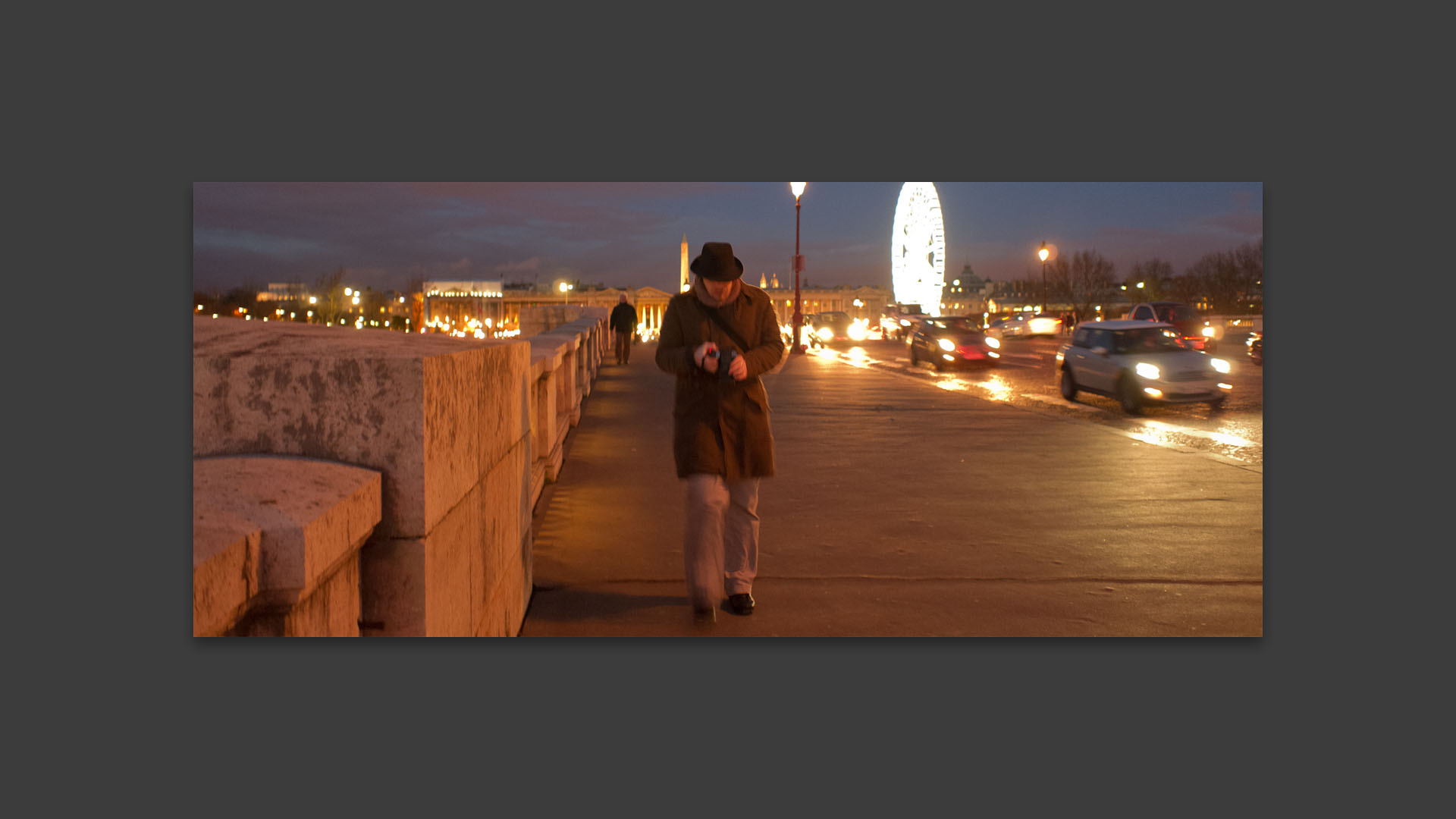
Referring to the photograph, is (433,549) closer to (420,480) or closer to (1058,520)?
(420,480)

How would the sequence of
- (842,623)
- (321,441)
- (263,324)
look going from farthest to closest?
1. (842,623)
2. (263,324)
3. (321,441)

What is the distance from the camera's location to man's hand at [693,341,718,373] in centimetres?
461

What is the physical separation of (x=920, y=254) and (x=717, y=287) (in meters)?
25.5

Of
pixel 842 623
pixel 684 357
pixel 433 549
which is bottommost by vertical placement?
pixel 842 623

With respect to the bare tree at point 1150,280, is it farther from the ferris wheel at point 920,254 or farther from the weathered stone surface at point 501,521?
the weathered stone surface at point 501,521

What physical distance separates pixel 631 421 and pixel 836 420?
2365 millimetres

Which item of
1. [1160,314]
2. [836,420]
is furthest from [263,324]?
[1160,314]

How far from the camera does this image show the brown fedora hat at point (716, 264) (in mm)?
4785


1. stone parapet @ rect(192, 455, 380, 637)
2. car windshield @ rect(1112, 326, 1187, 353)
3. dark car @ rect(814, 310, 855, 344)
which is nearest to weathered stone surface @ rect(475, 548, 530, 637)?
stone parapet @ rect(192, 455, 380, 637)

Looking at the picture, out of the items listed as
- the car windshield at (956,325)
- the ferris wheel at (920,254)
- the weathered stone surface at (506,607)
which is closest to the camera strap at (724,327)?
the weathered stone surface at (506,607)

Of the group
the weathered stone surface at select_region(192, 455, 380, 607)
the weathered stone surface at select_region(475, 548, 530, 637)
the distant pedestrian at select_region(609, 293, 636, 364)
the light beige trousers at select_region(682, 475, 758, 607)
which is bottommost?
the weathered stone surface at select_region(475, 548, 530, 637)

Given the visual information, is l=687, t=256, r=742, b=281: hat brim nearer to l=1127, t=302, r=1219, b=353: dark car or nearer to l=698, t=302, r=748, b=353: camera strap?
l=698, t=302, r=748, b=353: camera strap

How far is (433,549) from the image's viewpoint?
12.0ft

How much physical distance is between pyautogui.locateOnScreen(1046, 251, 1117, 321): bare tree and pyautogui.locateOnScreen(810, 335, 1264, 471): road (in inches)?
441
